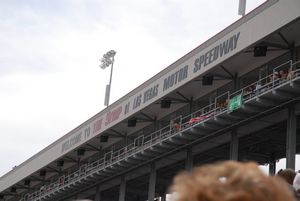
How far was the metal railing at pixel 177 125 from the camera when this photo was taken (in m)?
24.4

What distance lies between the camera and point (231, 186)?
1488mm

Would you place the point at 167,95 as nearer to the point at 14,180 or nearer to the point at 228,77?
the point at 228,77

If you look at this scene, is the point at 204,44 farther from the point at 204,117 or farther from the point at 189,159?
the point at 189,159

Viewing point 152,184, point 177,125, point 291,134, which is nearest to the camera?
point 291,134

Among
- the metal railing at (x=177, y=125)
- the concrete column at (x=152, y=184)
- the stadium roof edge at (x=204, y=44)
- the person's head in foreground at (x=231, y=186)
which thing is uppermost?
the stadium roof edge at (x=204, y=44)

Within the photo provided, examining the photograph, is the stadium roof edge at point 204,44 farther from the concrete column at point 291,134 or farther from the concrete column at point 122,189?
the concrete column at point 122,189

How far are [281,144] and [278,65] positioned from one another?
21.0 feet

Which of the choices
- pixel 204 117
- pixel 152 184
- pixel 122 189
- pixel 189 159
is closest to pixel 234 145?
pixel 204 117

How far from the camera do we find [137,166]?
3603 cm

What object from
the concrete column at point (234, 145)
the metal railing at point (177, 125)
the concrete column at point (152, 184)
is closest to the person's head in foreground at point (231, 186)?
the metal railing at point (177, 125)

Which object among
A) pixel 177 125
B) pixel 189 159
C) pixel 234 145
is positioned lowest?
pixel 234 145

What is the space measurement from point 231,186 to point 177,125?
Answer: 97.5 ft

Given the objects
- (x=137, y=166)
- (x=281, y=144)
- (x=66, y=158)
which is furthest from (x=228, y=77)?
(x=66, y=158)

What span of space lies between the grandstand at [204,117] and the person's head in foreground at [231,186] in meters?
21.2
